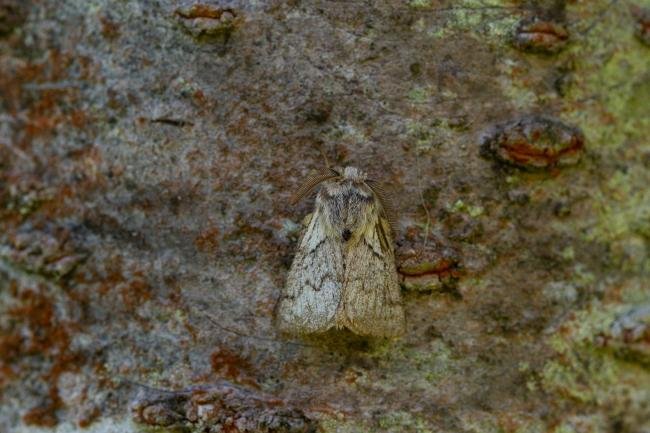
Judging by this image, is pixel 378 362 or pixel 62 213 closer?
pixel 378 362

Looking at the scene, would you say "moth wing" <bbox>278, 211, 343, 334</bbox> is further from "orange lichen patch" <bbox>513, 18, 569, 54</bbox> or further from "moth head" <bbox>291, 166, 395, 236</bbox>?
"orange lichen patch" <bbox>513, 18, 569, 54</bbox>

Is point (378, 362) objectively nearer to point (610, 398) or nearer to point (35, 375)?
point (610, 398)

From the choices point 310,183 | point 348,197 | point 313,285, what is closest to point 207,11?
point 310,183

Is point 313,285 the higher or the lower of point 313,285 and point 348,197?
the lower

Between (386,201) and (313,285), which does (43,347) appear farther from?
(386,201)

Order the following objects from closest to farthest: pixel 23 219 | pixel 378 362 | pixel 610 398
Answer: pixel 610 398 → pixel 378 362 → pixel 23 219

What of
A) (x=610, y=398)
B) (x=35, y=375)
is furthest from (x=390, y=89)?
(x=35, y=375)

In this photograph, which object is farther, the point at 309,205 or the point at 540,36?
the point at 309,205

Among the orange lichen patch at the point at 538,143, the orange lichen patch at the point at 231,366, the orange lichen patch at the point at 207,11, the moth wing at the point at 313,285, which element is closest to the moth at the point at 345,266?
the moth wing at the point at 313,285
